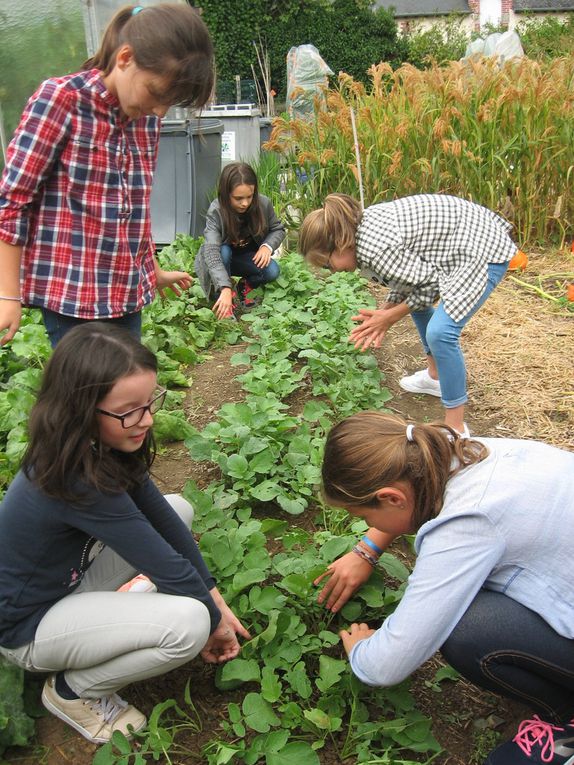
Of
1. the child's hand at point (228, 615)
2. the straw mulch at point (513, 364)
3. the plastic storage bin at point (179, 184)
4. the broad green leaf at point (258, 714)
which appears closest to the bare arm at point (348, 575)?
the child's hand at point (228, 615)

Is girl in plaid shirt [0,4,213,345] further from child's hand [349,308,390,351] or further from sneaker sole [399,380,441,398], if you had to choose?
sneaker sole [399,380,441,398]

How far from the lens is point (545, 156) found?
539cm

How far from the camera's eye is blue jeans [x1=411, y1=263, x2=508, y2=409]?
2793 mm

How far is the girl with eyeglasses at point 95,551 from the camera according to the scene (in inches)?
58.6

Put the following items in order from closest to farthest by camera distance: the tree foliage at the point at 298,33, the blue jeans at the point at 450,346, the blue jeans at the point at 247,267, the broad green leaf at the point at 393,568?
the broad green leaf at the point at 393,568
the blue jeans at the point at 450,346
the blue jeans at the point at 247,267
the tree foliage at the point at 298,33

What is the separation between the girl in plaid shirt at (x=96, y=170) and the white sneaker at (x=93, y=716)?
874 millimetres

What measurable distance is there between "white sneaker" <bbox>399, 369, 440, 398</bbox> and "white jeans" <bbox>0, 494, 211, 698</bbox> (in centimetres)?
204

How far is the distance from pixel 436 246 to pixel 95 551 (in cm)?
173

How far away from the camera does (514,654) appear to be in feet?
5.06

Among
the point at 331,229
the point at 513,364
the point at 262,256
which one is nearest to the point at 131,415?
the point at 331,229

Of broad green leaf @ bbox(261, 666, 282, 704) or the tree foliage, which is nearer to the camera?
broad green leaf @ bbox(261, 666, 282, 704)

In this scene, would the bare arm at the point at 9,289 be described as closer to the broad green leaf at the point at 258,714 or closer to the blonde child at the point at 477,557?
the blonde child at the point at 477,557

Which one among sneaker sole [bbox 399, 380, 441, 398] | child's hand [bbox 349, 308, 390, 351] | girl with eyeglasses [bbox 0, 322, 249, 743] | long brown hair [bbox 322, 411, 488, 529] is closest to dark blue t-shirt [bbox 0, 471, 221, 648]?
girl with eyeglasses [bbox 0, 322, 249, 743]

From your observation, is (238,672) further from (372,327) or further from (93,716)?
(372,327)
